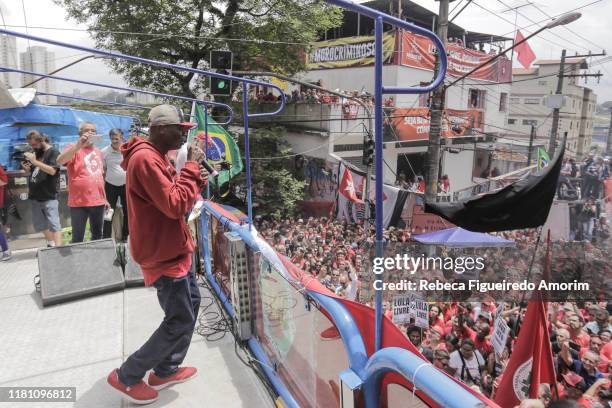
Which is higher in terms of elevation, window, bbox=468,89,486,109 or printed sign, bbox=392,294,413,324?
window, bbox=468,89,486,109

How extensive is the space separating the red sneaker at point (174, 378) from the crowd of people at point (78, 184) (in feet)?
7.90

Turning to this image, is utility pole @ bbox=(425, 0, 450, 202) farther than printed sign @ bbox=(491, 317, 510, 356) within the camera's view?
Yes

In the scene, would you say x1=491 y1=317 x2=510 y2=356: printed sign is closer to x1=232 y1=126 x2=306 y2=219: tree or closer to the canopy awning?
the canopy awning

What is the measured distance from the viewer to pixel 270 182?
1736cm

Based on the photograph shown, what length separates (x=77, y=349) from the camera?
296 centimetres

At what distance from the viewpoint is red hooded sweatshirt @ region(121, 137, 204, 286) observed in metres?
2.06

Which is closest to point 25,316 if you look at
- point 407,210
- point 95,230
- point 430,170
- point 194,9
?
point 95,230

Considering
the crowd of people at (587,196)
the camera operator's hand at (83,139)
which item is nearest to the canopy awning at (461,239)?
the crowd of people at (587,196)

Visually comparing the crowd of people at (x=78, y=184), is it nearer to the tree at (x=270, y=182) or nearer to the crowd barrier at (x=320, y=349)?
the crowd barrier at (x=320, y=349)

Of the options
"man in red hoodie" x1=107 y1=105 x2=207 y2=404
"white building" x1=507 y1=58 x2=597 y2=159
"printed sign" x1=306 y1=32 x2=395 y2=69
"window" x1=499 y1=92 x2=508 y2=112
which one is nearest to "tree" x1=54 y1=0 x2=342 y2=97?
"printed sign" x1=306 y1=32 x2=395 y2=69

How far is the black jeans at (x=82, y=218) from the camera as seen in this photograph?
4609 mm

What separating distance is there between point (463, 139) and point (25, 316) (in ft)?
78.3

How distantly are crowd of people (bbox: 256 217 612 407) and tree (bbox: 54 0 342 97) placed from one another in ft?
30.0

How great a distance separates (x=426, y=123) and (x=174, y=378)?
64.3 ft
